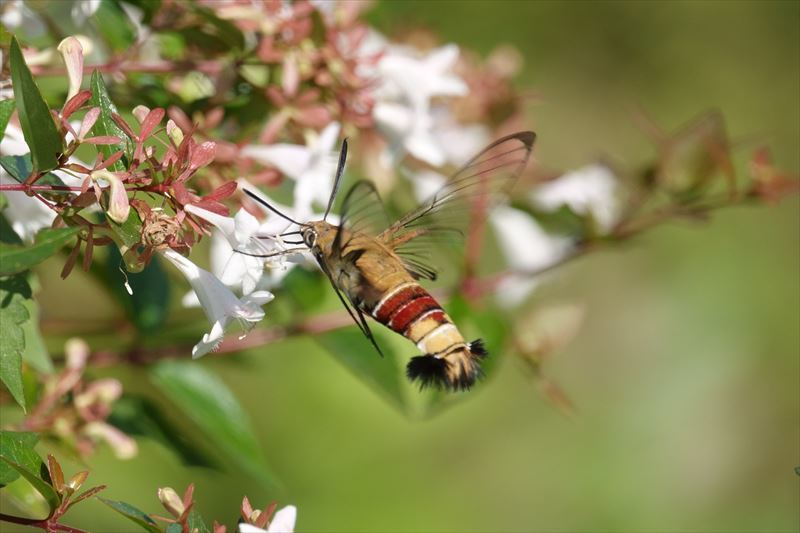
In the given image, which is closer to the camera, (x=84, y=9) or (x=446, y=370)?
(x=446, y=370)

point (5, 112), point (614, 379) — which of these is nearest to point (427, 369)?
point (5, 112)

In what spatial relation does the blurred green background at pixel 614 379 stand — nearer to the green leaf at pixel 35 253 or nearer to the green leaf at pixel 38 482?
the green leaf at pixel 38 482

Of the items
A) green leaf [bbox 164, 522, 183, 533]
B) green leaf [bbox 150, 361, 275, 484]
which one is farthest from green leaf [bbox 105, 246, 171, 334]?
green leaf [bbox 164, 522, 183, 533]

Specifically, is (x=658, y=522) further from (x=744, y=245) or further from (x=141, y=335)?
(x=141, y=335)

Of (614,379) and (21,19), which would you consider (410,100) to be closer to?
(21,19)

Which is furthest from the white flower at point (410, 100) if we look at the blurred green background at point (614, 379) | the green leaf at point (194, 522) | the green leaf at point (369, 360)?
the blurred green background at point (614, 379)

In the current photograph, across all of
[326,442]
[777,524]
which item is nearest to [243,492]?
[326,442]
